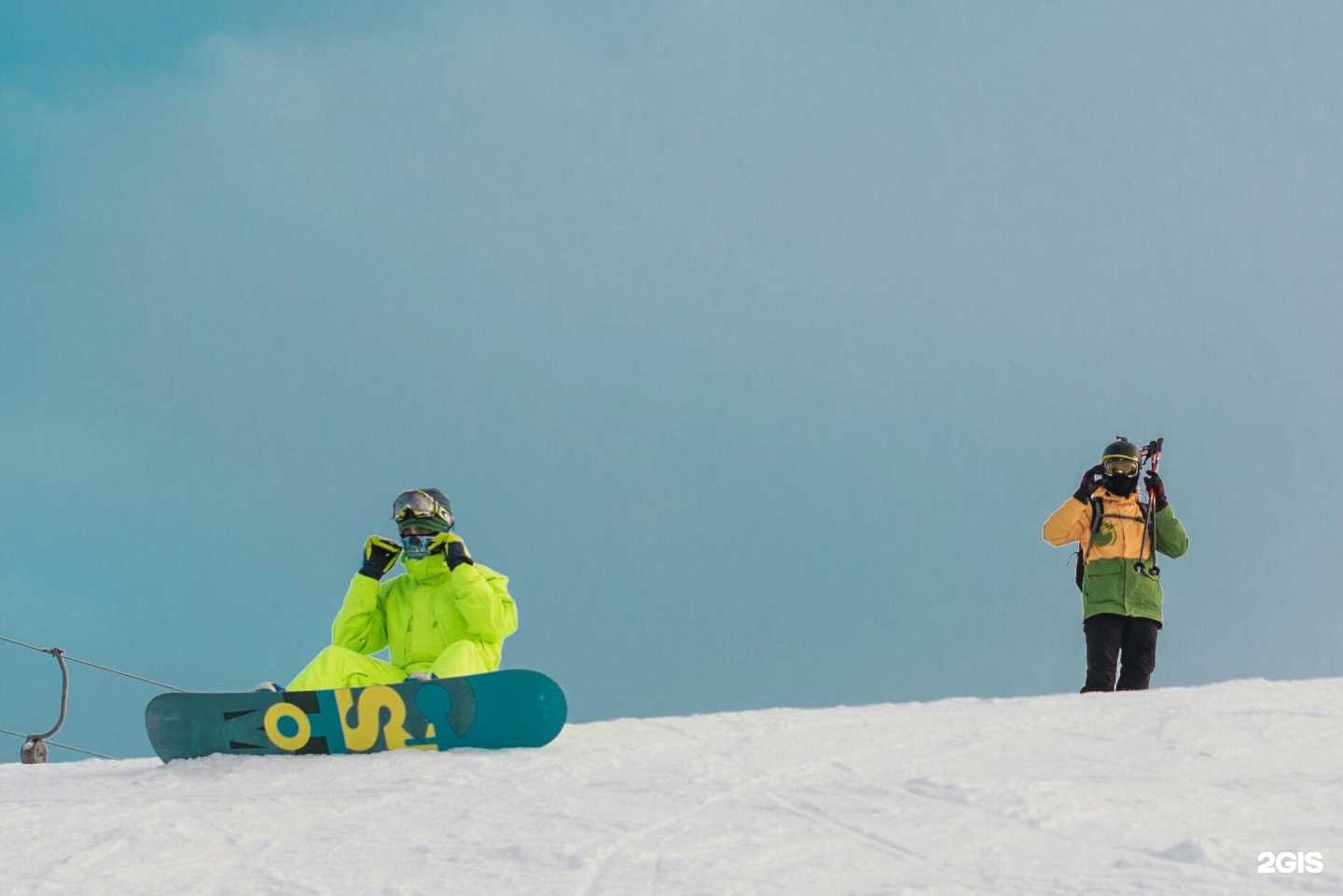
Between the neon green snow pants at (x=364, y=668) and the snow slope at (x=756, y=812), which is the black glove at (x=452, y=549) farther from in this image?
the snow slope at (x=756, y=812)

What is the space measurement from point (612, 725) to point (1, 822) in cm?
270

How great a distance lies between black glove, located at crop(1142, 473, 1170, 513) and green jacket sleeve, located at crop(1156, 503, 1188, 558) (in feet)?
0.06

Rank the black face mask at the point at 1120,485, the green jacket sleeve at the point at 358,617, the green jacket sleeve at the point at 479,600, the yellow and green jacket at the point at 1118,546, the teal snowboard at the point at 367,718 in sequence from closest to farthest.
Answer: the teal snowboard at the point at 367,718, the green jacket sleeve at the point at 479,600, the green jacket sleeve at the point at 358,617, the yellow and green jacket at the point at 1118,546, the black face mask at the point at 1120,485

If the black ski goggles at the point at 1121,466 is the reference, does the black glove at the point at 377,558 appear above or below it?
below

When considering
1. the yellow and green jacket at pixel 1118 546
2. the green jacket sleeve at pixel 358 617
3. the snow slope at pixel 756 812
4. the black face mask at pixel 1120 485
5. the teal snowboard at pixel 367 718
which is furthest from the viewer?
the black face mask at pixel 1120 485

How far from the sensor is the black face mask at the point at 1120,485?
721 cm

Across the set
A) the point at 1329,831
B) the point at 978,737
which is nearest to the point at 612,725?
the point at 978,737

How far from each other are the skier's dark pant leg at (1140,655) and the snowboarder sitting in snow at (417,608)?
329 cm

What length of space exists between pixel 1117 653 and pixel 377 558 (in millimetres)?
3954

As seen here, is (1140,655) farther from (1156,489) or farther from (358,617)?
(358,617)

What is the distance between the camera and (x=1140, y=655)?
7.08 m

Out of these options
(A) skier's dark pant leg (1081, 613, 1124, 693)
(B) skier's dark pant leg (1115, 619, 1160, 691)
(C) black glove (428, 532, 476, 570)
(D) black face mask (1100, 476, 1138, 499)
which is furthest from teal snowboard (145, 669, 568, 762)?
(D) black face mask (1100, 476, 1138, 499)

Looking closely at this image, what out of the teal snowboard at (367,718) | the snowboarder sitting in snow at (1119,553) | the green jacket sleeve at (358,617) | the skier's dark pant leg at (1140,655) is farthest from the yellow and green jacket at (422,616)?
the skier's dark pant leg at (1140,655)

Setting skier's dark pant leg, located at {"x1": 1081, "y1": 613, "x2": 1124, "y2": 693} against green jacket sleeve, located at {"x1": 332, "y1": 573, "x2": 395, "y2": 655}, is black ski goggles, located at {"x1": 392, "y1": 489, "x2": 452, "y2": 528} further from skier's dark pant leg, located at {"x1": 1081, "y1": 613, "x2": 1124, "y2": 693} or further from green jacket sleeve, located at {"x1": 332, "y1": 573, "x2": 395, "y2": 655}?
skier's dark pant leg, located at {"x1": 1081, "y1": 613, "x2": 1124, "y2": 693}
